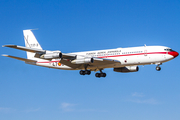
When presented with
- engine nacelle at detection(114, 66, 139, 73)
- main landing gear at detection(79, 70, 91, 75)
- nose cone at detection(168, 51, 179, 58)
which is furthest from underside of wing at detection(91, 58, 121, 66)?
nose cone at detection(168, 51, 179, 58)

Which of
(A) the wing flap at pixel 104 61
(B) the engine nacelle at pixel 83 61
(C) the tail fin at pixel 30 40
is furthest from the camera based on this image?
(C) the tail fin at pixel 30 40

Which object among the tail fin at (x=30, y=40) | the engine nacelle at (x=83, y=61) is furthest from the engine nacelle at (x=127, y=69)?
the tail fin at (x=30, y=40)

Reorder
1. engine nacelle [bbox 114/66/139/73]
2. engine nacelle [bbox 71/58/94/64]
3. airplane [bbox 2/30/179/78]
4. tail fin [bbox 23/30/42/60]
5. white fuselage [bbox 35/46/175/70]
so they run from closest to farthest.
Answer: airplane [bbox 2/30/179/78] → white fuselage [bbox 35/46/175/70] → engine nacelle [bbox 71/58/94/64] → engine nacelle [bbox 114/66/139/73] → tail fin [bbox 23/30/42/60]

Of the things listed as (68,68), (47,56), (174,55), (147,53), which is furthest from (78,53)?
(174,55)

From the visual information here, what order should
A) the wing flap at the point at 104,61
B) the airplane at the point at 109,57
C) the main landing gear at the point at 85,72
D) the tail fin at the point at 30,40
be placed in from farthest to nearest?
the tail fin at the point at 30,40
the main landing gear at the point at 85,72
the wing flap at the point at 104,61
the airplane at the point at 109,57

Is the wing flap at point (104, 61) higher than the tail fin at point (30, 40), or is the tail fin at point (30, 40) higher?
the tail fin at point (30, 40)

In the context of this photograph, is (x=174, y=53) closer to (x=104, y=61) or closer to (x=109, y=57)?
(x=109, y=57)

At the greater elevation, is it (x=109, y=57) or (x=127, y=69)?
(x=109, y=57)

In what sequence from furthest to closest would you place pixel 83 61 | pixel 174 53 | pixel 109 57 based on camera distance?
pixel 109 57 < pixel 83 61 < pixel 174 53

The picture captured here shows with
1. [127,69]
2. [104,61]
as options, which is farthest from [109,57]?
[127,69]

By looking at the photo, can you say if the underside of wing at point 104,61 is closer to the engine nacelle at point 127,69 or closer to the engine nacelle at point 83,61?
the engine nacelle at point 83,61

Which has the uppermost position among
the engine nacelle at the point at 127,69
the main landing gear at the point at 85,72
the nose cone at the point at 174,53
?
the nose cone at the point at 174,53

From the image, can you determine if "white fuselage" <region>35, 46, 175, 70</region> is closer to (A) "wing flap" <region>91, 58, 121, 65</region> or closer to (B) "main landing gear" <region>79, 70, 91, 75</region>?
(A) "wing flap" <region>91, 58, 121, 65</region>

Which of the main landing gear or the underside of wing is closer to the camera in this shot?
the underside of wing
